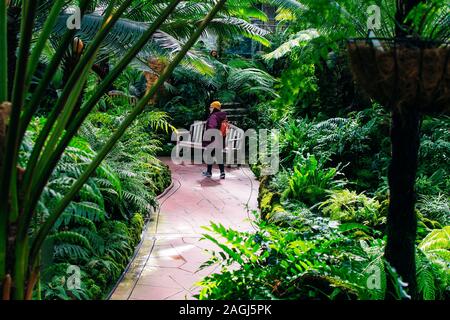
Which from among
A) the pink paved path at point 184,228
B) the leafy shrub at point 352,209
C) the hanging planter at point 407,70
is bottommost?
the pink paved path at point 184,228

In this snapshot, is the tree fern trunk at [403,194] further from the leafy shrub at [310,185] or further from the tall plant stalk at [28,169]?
the leafy shrub at [310,185]

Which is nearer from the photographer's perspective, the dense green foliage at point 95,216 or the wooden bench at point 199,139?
the dense green foliage at point 95,216

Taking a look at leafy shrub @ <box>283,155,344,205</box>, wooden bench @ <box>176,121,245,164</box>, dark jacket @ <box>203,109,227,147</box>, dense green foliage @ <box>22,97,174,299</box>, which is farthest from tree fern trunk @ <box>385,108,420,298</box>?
wooden bench @ <box>176,121,245,164</box>

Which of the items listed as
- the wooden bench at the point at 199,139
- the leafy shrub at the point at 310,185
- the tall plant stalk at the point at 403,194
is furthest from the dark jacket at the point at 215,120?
the tall plant stalk at the point at 403,194

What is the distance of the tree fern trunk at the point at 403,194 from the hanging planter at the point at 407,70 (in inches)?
19.6

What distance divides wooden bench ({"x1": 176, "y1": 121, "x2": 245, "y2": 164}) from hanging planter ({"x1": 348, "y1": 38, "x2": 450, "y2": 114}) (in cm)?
825

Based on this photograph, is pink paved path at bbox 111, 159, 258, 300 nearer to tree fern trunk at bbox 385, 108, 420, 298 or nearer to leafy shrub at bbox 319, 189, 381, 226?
leafy shrub at bbox 319, 189, 381, 226

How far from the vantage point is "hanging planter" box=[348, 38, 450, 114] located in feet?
5.46

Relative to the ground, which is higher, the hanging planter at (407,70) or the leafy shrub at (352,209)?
the hanging planter at (407,70)

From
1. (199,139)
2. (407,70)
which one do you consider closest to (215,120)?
(199,139)

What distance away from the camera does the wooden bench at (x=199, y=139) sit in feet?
34.4

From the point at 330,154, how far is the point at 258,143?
3121mm

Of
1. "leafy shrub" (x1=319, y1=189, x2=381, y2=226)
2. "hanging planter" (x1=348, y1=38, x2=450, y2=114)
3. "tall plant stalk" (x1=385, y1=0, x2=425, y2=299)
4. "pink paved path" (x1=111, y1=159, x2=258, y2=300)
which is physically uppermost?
"hanging planter" (x1=348, y1=38, x2=450, y2=114)

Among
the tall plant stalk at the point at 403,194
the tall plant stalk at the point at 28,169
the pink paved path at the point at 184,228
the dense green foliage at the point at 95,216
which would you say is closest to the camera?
the tall plant stalk at the point at 28,169
